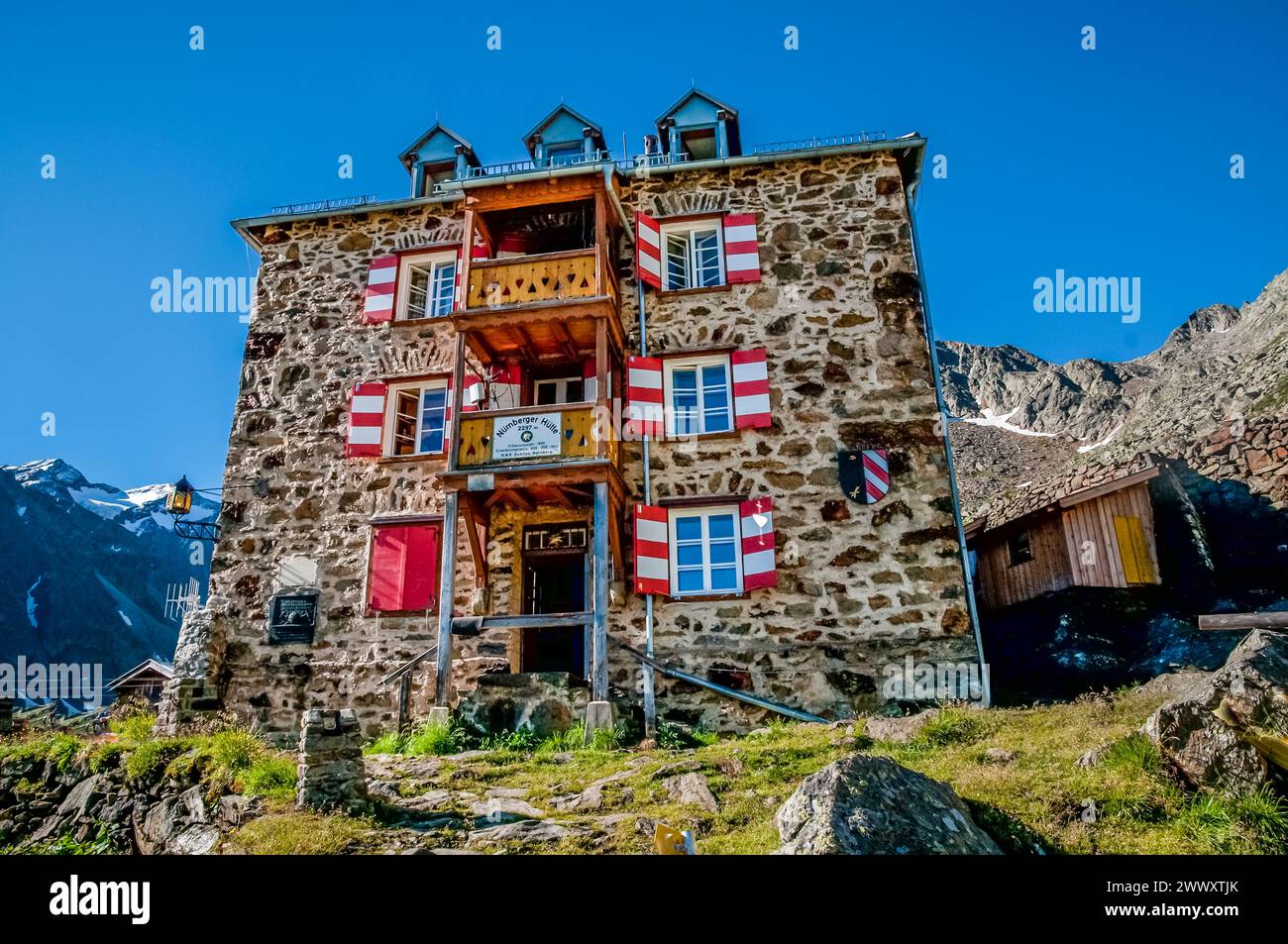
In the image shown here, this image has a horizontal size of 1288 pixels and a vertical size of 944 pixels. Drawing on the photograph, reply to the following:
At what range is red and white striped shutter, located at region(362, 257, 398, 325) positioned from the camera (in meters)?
16.0

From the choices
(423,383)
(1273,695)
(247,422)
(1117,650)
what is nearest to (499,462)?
(423,383)

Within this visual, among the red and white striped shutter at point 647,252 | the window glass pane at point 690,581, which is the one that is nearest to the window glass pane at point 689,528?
the window glass pane at point 690,581

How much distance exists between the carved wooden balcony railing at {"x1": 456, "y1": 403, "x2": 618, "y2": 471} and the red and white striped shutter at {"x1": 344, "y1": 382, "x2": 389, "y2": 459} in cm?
265

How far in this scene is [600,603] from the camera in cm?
1225

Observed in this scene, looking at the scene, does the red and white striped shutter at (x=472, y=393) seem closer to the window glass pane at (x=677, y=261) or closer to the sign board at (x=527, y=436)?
the sign board at (x=527, y=436)

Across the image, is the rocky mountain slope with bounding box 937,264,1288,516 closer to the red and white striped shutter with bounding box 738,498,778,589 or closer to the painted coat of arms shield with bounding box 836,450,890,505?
the painted coat of arms shield with bounding box 836,450,890,505

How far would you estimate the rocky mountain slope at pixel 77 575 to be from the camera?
96938 mm

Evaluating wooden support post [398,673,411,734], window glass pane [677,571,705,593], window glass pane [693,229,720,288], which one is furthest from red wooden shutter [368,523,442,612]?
window glass pane [693,229,720,288]

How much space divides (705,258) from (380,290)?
627 cm

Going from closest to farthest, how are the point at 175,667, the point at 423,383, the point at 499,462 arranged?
the point at 499,462 < the point at 175,667 < the point at 423,383

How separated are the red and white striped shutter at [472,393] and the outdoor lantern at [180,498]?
7034 millimetres

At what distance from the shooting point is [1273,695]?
5512 millimetres
